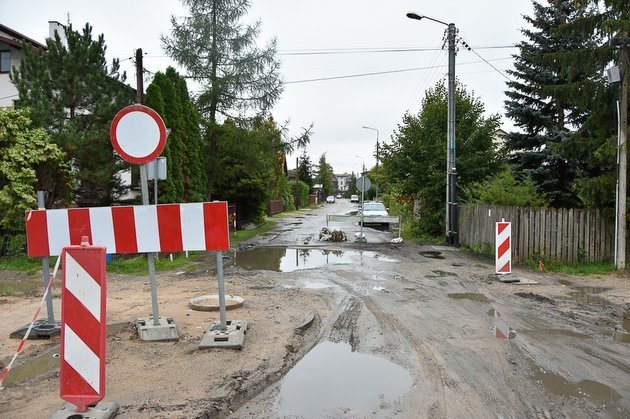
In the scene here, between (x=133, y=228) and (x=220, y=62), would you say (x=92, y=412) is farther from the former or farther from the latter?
(x=220, y=62)

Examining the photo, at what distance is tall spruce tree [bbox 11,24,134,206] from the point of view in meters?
14.6

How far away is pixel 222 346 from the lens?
537 cm

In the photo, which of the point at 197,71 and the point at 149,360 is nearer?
the point at 149,360

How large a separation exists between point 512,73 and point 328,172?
91909 millimetres

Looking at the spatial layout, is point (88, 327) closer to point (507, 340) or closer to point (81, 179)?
point (507, 340)

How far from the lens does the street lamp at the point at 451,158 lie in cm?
1814

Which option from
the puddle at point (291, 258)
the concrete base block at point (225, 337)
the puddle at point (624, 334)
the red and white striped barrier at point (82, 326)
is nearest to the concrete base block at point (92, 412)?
the red and white striped barrier at point (82, 326)

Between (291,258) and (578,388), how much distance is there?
10.8m

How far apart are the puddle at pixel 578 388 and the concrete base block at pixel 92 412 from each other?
3.96 meters

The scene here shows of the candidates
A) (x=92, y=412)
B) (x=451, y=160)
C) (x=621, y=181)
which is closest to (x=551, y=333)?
(x=92, y=412)

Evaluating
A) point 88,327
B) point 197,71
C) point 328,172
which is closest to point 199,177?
point 197,71

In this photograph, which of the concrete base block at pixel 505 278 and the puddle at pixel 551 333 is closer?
the puddle at pixel 551 333

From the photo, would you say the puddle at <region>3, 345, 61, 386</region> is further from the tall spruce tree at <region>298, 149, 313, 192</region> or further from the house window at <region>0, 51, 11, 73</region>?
the tall spruce tree at <region>298, 149, 313, 192</region>

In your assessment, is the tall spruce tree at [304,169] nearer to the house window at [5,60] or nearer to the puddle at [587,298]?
the house window at [5,60]
